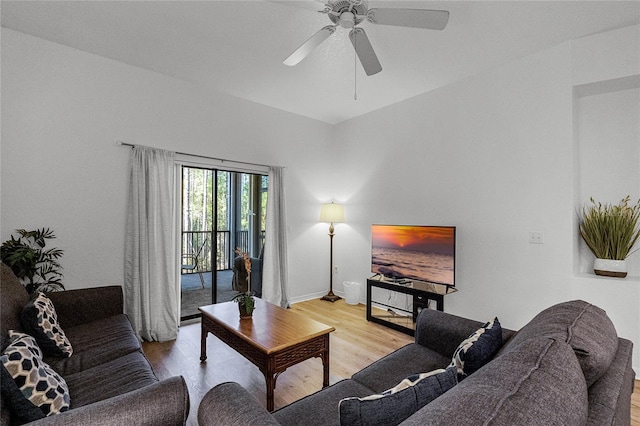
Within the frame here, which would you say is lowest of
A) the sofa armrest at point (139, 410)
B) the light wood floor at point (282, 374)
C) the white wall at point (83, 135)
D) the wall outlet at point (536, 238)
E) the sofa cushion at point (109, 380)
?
the light wood floor at point (282, 374)

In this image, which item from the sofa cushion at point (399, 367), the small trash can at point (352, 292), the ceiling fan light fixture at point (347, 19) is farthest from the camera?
the small trash can at point (352, 292)

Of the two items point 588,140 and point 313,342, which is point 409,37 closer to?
point 588,140

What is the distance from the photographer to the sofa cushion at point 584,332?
96cm

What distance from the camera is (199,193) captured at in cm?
383

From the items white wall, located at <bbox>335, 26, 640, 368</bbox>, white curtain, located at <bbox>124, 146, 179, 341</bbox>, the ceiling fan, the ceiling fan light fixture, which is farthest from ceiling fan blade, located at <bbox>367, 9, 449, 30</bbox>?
white curtain, located at <bbox>124, 146, 179, 341</bbox>

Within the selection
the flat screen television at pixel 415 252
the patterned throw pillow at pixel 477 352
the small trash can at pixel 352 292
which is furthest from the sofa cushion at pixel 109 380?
the small trash can at pixel 352 292

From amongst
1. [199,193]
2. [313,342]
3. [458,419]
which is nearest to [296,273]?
[199,193]

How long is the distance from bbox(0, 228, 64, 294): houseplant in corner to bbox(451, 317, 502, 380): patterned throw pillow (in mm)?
3157

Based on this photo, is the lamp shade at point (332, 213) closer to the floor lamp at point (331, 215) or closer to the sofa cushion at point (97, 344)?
the floor lamp at point (331, 215)

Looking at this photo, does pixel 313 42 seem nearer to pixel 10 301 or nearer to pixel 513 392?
pixel 513 392

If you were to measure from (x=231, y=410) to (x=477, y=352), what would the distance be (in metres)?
1.10

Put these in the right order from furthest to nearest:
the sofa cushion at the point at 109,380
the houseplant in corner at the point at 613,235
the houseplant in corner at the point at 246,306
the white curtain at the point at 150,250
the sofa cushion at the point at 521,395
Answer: the white curtain at the point at 150,250, the houseplant in corner at the point at 613,235, the houseplant in corner at the point at 246,306, the sofa cushion at the point at 109,380, the sofa cushion at the point at 521,395

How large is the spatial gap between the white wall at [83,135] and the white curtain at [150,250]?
122 mm

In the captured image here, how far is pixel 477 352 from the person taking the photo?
1391mm
